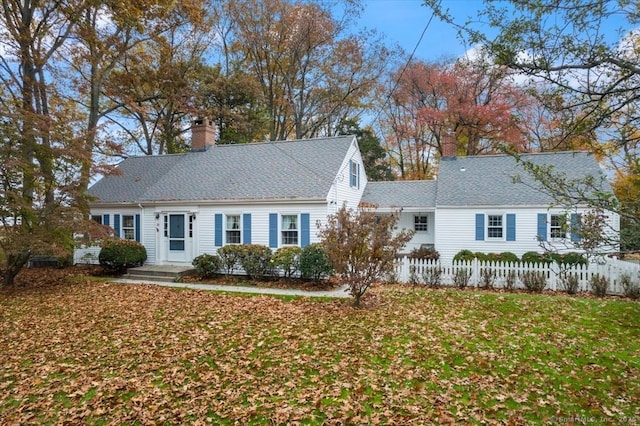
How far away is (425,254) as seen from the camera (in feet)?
57.2

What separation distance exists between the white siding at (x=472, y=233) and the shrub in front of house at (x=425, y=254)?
348 millimetres

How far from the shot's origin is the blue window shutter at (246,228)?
15414 mm

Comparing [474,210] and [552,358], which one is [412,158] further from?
[552,358]

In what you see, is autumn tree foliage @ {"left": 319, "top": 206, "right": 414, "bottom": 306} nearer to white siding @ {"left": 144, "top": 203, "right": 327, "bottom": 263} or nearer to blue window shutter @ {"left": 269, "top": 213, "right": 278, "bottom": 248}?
white siding @ {"left": 144, "top": 203, "right": 327, "bottom": 263}

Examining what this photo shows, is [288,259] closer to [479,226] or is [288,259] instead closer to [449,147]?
[479,226]

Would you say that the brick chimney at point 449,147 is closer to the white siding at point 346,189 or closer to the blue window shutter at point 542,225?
the white siding at point 346,189

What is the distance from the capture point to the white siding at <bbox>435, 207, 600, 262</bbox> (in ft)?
52.9

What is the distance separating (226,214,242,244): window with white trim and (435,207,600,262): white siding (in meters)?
9.12

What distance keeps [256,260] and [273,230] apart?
1.61m

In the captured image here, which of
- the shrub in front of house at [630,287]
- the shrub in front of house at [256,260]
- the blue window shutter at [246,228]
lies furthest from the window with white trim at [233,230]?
the shrub in front of house at [630,287]

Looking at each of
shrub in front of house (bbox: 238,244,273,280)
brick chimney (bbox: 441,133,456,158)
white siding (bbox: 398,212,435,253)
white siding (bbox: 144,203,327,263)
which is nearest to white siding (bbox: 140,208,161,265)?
white siding (bbox: 144,203,327,263)

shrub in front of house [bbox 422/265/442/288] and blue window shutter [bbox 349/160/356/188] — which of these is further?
blue window shutter [bbox 349/160/356/188]

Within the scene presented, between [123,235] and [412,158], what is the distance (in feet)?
74.2

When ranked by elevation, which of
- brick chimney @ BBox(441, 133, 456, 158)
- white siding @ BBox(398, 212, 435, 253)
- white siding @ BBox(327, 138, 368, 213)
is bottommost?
white siding @ BBox(398, 212, 435, 253)
